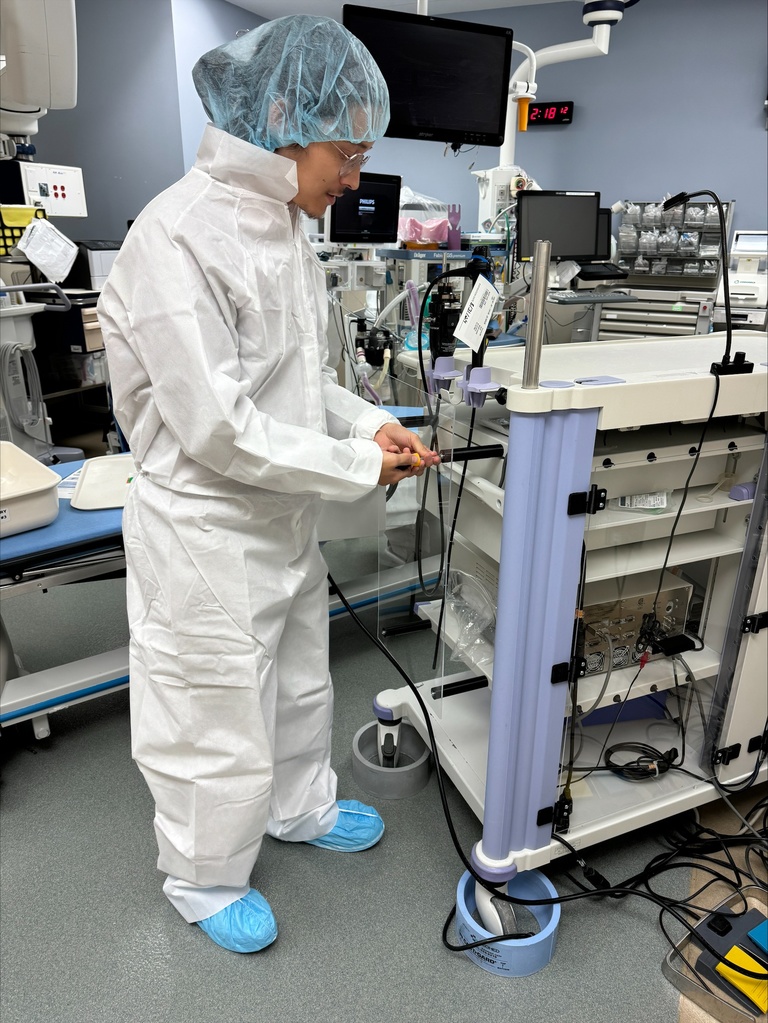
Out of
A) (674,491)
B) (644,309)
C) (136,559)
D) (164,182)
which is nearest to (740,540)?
(674,491)

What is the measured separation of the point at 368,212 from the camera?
7.21ft

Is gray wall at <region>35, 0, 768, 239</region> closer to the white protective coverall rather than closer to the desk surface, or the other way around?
the desk surface

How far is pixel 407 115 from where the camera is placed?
5.97ft

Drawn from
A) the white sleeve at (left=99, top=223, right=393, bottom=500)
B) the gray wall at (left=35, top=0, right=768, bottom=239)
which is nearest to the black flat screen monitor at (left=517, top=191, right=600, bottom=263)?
the white sleeve at (left=99, top=223, right=393, bottom=500)

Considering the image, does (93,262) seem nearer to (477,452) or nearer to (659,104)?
(477,452)

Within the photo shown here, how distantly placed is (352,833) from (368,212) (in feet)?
5.81

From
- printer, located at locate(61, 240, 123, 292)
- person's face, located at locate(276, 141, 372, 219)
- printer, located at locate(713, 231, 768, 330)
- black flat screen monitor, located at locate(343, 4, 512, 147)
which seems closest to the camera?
person's face, located at locate(276, 141, 372, 219)

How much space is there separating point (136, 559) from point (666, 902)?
1238 millimetres

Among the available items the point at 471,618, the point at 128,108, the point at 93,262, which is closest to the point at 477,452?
the point at 471,618

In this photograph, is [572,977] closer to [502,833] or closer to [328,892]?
[502,833]

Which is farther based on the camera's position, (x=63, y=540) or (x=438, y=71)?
(x=438, y=71)

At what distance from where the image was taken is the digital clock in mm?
5594

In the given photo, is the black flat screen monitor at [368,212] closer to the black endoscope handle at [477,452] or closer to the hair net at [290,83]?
the hair net at [290,83]

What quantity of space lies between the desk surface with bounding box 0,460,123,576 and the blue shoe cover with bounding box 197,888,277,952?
0.84 metres
